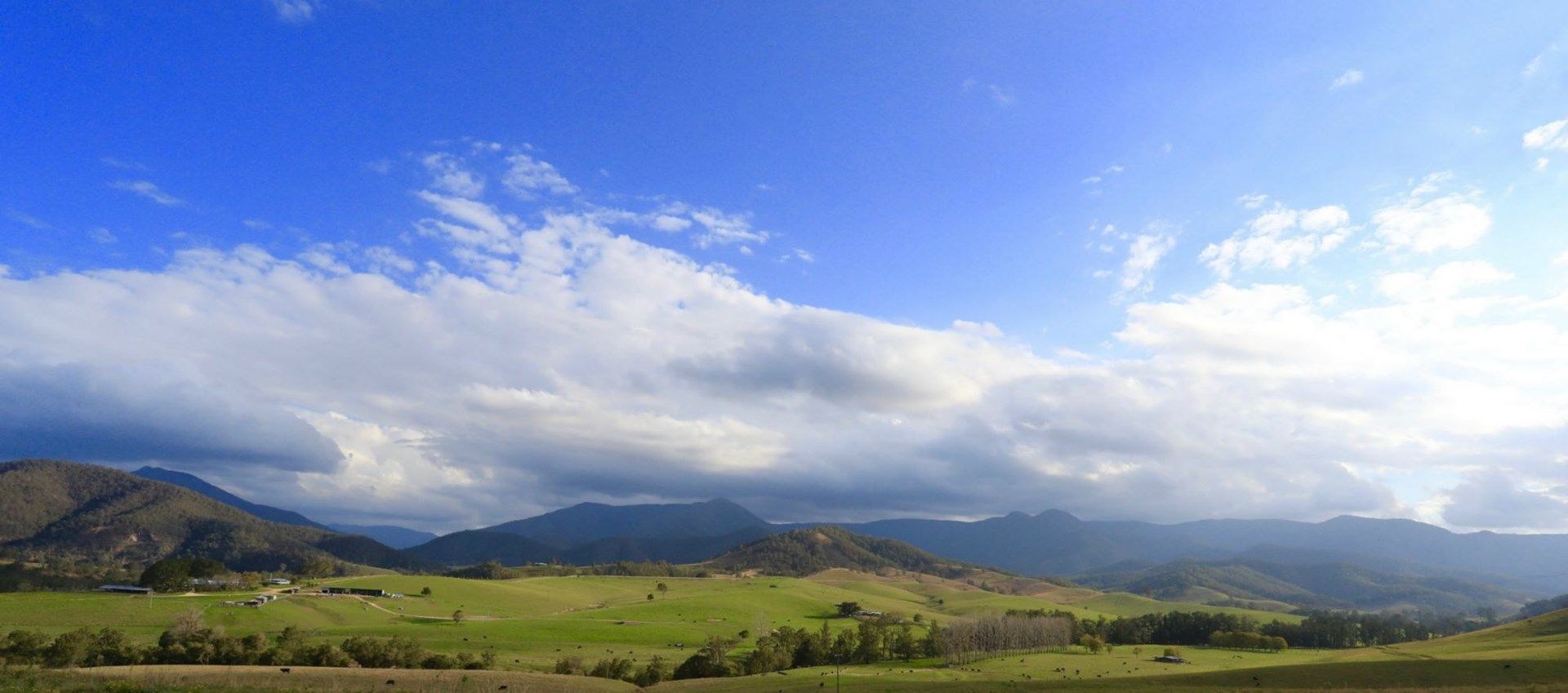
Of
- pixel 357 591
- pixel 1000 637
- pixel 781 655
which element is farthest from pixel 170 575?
pixel 1000 637

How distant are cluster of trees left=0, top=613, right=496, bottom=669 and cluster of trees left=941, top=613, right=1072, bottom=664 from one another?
72821 millimetres

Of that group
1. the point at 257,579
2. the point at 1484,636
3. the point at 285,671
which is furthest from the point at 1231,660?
the point at 257,579

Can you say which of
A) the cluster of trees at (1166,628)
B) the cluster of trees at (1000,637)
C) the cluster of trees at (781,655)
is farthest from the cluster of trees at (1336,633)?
the cluster of trees at (781,655)

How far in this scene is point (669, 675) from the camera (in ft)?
307

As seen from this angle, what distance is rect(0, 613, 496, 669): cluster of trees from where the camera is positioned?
77.1m

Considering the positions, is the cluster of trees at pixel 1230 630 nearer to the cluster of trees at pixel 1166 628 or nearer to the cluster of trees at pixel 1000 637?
the cluster of trees at pixel 1166 628

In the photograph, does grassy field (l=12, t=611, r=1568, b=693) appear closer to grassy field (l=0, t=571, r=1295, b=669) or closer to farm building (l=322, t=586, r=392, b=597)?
grassy field (l=0, t=571, r=1295, b=669)

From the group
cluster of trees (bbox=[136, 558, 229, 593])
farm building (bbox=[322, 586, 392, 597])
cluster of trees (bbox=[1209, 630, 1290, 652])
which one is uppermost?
cluster of trees (bbox=[136, 558, 229, 593])

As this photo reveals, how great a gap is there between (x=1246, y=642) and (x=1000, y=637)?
59739 millimetres

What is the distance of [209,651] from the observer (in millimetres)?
83625

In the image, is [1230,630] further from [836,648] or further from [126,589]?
[126,589]

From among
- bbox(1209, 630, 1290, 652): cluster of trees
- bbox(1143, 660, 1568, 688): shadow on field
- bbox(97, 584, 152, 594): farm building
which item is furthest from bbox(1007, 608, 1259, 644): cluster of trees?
bbox(97, 584, 152, 594): farm building

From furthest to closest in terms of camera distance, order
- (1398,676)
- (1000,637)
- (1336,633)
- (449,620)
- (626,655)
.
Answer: (1336,633) → (449,620) → (1000,637) → (626,655) → (1398,676)

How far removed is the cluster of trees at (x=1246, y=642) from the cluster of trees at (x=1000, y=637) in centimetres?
3321
